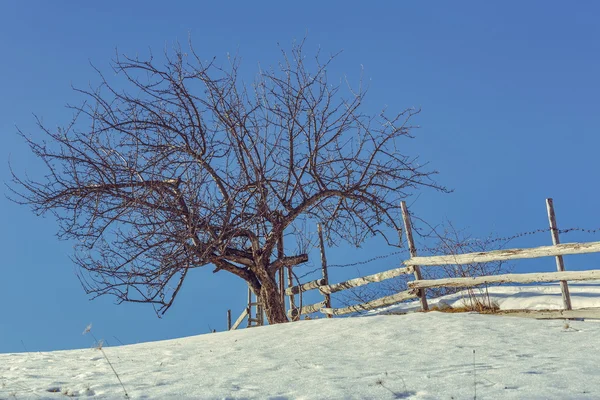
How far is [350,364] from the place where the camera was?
5.54 m

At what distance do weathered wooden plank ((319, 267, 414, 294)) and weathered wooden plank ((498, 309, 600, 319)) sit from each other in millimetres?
2342

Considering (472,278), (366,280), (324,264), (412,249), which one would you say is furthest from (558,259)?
(324,264)

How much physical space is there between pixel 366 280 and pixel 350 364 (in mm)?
6969

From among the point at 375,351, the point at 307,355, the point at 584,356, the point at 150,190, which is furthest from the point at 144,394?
the point at 150,190

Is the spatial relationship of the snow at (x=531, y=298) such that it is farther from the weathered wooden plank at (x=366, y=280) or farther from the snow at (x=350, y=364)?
the snow at (x=350, y=364)

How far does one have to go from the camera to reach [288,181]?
10281 millimetres

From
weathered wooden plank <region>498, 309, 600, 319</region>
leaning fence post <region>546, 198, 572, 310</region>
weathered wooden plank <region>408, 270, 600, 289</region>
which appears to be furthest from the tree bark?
leaning fence post <region>546, 198, 572, 310</region>

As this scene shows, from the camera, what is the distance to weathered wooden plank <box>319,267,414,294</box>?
38.4 feet

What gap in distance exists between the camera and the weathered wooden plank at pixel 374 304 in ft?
39.3

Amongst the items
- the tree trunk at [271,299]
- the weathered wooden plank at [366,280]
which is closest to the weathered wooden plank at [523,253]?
the weathered wooden plank at [366,280]

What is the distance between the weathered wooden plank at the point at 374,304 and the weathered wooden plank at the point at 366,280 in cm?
47

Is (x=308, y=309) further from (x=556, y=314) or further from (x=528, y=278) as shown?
(x=556, y=314)

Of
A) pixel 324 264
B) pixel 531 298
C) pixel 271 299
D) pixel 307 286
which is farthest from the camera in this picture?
pixel 307 286

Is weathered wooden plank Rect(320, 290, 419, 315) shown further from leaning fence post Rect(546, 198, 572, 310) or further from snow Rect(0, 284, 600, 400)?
snow Rect(0, 284, 600, 400)
